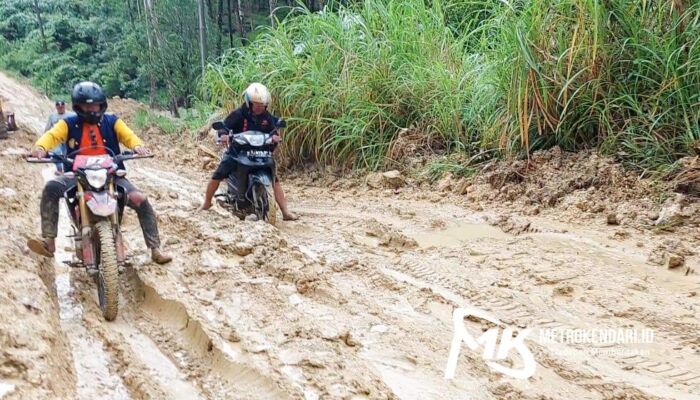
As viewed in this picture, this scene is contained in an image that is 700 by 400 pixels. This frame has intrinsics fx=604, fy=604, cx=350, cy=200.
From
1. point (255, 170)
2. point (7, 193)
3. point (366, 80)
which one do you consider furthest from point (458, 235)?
point (7, 193)

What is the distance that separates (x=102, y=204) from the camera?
374 centimetres

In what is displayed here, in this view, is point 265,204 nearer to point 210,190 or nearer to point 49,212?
point 210,190

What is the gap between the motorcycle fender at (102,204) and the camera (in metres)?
3.72

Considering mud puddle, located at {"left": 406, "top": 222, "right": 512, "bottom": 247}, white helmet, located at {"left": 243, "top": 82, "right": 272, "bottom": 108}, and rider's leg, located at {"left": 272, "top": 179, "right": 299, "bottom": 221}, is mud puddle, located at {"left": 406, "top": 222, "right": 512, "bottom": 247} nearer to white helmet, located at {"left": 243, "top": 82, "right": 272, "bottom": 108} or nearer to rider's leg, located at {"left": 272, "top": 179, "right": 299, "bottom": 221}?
rider's leg, located at {"left": 272, "top": 179, "right": 299, "bottom": 221}

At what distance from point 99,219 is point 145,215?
494mm

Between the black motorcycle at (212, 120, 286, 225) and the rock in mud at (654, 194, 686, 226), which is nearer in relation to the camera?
the rock in mud at (654, 194, 686, 226)

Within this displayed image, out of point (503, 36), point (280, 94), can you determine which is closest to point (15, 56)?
point (280, 94)

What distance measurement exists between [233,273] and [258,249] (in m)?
0.44

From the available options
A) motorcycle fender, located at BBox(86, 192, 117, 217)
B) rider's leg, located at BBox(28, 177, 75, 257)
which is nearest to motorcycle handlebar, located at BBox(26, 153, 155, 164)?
rider's leg, located at BBox(28, 177, 75, 257)

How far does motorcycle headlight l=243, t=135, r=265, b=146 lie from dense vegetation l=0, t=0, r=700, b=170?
1.96 metres

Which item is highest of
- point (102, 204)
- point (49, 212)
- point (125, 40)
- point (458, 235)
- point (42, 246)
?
point (125, 40)

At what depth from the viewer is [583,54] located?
545 cm

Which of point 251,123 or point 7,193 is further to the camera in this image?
point 7,193

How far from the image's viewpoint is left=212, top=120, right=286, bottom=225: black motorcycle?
18.7 ft
